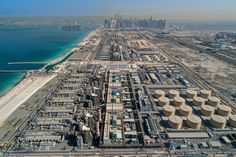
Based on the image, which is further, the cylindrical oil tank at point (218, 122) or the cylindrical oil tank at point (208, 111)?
the cylindrical oil tank at point (208, 111)

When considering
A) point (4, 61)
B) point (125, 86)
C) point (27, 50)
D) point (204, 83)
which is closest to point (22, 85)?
point (125, 86)

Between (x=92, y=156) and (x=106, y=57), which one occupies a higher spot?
(x=106, y=57)

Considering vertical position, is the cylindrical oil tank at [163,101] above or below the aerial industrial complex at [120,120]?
above

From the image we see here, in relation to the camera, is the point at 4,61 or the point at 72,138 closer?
the point at 72,138

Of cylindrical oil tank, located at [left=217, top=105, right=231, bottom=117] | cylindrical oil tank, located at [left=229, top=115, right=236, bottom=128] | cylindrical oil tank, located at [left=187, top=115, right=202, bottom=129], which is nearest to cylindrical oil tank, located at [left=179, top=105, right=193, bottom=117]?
cylindrical oil tank, located at [left=187, top=115, right=202, bottom=129]

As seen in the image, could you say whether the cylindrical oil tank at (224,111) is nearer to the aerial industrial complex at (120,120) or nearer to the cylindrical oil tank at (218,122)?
the aerial industrial complex at (120,120)

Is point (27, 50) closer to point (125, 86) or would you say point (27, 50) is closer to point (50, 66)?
point (50, 66)

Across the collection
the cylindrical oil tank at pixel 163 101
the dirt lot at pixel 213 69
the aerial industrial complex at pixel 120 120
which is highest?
the dirt lot at pixel 213 69

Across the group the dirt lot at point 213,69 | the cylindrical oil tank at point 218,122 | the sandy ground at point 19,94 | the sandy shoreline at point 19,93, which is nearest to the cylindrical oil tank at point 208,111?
the cylindrical oil tank at point 218,122

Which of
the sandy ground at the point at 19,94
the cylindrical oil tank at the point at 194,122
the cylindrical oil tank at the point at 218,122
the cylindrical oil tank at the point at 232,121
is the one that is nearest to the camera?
the cylindrical oil tank at the point at 194,122
